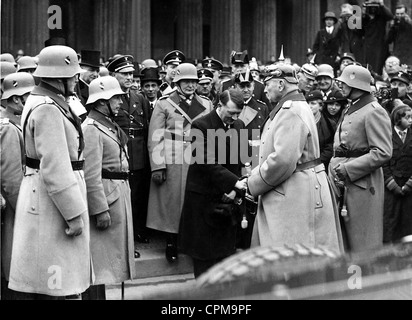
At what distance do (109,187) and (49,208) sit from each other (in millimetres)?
1487

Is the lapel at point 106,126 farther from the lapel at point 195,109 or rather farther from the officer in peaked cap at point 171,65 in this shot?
the officer in peaked cap at point 171,65

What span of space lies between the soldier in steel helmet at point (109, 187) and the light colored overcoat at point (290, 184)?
125cm

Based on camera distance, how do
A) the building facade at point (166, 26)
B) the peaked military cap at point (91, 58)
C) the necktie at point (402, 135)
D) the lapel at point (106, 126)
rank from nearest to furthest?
the lapel at point (106, 126) < the necktie at point (402, 135) < the peaked military cap at point (91, 58) < the building facade at point (166, 26)

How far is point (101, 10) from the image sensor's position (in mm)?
22156

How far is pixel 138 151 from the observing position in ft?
32.5

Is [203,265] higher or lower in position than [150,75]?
lower

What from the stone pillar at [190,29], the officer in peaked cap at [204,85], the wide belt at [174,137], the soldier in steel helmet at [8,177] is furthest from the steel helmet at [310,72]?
the stone pillar at [190,29]

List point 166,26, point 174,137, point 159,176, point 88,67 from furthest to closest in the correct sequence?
1. point 166,26
2. point 88,67
3. point 174,137
4. point 159,176

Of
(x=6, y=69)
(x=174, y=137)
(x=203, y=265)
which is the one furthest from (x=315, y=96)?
(x=6, y=69)

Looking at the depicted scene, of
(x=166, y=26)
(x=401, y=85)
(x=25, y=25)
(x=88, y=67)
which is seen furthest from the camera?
(x=166, y=26)

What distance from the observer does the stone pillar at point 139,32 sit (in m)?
20.8

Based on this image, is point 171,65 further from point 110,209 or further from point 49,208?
point 49,208

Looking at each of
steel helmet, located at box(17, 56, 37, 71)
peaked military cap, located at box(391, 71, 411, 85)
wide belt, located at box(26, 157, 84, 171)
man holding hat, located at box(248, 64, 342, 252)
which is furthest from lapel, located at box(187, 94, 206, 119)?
peaked military cap, located at box(391, 71, 411, 85)
